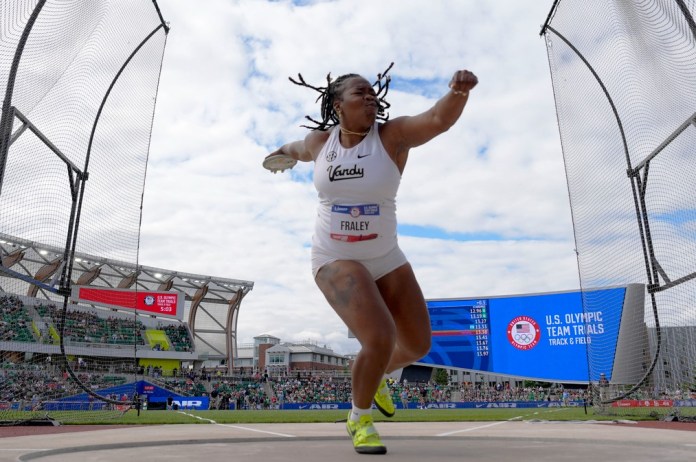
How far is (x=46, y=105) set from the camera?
306 inches

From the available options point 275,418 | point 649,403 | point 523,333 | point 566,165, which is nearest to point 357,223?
point 566,165

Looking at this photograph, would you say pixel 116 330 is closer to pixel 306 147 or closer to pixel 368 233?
pixel 306 147

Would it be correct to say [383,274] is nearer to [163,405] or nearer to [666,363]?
[666,363]

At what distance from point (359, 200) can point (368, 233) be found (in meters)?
0.23

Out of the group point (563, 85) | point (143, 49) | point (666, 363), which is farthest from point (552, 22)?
point (143, 49)

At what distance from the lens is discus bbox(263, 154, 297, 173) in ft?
15.9

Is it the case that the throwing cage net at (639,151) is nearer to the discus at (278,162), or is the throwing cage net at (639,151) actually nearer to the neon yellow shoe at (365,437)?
the discus at (278,162)

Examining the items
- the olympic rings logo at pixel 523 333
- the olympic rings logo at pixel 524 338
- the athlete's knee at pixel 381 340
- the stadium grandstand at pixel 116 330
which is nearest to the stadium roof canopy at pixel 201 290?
the stadium grandstand at pixel 116 330

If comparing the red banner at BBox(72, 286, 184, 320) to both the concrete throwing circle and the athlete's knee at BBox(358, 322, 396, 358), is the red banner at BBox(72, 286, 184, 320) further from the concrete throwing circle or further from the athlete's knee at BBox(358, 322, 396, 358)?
the athlete's knee at BBox(358, 322, 396, 358)

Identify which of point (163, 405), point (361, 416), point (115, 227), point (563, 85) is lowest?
point (163, 405)

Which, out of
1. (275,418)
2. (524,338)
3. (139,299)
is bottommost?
(275,418)

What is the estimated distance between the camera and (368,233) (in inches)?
151

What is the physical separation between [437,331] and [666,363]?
27.0 meters

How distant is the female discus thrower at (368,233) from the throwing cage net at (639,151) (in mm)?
4513
